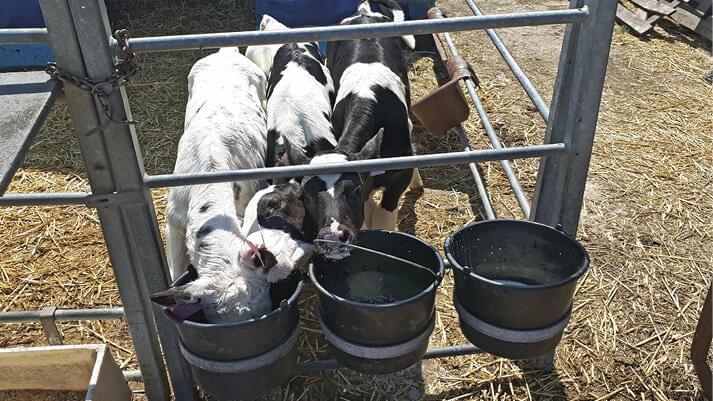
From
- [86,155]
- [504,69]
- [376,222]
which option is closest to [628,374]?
[376,222]

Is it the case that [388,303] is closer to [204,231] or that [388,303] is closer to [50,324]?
[204,231]

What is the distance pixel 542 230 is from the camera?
128 inches

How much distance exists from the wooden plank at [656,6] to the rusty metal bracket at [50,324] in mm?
8985

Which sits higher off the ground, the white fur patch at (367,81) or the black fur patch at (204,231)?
the white fur patch at (367,81)

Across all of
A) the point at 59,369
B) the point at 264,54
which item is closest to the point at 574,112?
the point at 59,369

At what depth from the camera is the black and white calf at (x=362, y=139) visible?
12.5ft

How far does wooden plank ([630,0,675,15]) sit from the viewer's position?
9.30 metres

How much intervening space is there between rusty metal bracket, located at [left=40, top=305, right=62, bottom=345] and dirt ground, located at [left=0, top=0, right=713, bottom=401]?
0.50m

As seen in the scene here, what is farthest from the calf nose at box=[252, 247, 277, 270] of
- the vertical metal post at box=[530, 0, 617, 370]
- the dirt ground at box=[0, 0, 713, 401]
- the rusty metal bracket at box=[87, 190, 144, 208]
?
the vertical metal post at box=[530, 0, 617, 370]

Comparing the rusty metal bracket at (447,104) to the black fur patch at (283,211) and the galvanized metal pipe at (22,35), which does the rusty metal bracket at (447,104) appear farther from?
the galvanized metal pipe at (22,35)

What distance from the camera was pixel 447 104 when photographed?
19.5 feet

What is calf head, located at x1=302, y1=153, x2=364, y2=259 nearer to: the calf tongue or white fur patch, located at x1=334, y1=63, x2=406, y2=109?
the calf tongue

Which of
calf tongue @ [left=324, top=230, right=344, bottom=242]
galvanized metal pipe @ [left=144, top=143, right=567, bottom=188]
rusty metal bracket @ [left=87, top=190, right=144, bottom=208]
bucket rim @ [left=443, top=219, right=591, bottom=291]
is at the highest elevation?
galvanized metal pipe @ [left=144, top=143, right=567, bottom=188]

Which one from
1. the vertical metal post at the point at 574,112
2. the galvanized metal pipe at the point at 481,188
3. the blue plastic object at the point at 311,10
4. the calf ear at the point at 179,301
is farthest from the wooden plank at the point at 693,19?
the calf ear at the point at 179,301
